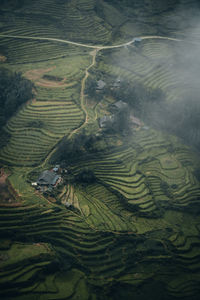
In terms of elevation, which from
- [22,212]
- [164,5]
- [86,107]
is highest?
[164,5]

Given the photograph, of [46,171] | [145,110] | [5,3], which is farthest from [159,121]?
[5,3]

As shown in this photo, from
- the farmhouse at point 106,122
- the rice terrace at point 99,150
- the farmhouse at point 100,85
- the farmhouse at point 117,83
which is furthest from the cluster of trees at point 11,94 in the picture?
the farmhouse at point 117,83

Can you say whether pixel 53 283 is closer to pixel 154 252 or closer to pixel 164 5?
pixel 154 252

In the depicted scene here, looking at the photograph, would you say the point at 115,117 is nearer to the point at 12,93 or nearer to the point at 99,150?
the point at 99,150

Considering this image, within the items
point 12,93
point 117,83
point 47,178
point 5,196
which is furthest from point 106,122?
point 5,196

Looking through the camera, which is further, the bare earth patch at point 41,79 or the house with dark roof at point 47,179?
the bare earth patch at point 41,79

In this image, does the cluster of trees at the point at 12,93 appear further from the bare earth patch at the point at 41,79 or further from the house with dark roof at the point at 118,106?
the house with dark roof at the point at 118,106
